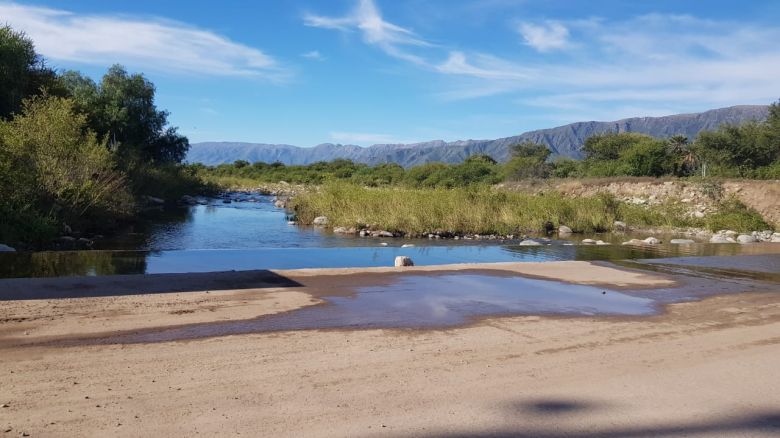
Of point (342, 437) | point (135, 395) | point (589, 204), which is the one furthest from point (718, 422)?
point (589, 204)

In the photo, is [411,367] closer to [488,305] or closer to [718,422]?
[718,422]

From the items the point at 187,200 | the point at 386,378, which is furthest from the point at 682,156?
the point at 386,378

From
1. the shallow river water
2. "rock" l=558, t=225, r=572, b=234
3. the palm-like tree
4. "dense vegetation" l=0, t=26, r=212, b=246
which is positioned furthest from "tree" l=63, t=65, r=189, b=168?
the palm-like tree

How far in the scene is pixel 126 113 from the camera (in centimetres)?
4153

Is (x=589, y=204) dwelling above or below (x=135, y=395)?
above

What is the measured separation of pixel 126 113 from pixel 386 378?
4127 cm

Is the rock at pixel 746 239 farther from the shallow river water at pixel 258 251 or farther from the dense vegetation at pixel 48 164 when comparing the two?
the dense vegetation at pixel 48 164

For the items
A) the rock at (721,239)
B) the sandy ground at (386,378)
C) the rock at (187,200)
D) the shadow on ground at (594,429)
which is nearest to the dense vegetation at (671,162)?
the rock at (187,200)

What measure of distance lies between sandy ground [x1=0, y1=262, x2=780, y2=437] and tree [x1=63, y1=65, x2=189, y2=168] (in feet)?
97.3

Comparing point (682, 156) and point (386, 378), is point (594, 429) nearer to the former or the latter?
point (386, 378)

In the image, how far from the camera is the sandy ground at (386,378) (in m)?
4.29

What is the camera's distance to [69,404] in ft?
14.5

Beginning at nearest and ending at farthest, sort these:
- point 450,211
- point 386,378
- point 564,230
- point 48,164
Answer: point 386,378, point 48,164, point 450,211, point 564,230

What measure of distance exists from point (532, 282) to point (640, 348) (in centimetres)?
459
